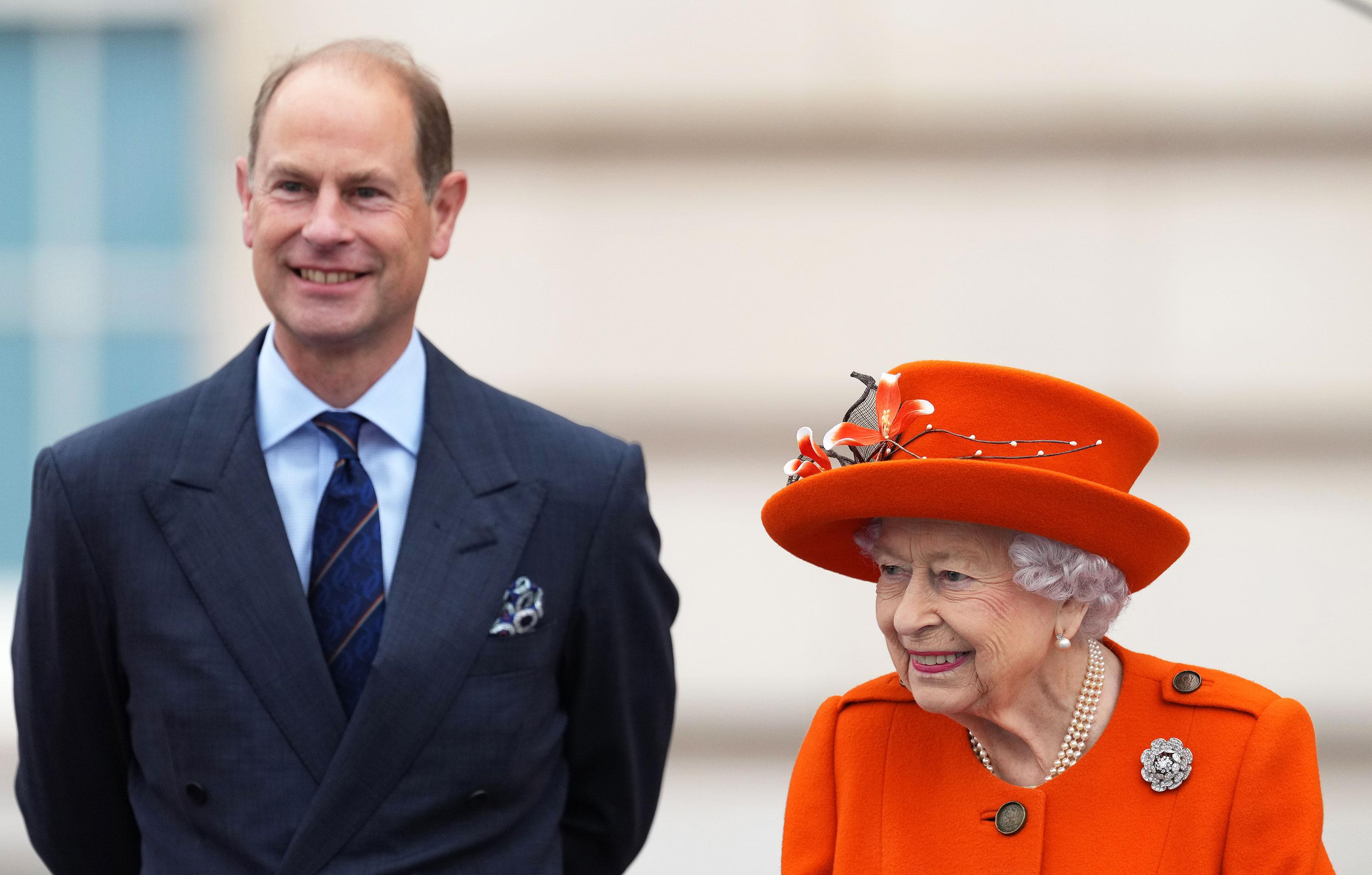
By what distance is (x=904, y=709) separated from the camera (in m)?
2.37

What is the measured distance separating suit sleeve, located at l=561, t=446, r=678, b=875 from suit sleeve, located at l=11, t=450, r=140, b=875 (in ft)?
2.56

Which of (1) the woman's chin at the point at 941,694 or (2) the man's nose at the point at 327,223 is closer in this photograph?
(1) the woman's chin at the point at 941,694

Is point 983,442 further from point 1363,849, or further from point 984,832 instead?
point 1363,849

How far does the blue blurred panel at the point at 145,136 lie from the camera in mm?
4234

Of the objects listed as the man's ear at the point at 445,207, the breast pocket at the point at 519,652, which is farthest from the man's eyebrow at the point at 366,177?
the breast pocket at the point at 519,652

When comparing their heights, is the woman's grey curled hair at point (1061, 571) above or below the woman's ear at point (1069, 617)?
above

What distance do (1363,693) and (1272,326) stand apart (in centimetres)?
108

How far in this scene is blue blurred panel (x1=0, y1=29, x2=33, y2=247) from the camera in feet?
14.0

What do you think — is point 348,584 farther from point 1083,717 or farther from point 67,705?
point 1083,717

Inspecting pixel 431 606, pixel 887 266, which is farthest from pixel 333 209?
pixel 887 266

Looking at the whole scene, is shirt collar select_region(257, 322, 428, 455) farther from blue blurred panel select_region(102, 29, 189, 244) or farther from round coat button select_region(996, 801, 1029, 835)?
blue blurred panel select_region(102, 29, 189, 244)

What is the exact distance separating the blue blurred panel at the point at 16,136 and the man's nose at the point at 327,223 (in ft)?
8.01

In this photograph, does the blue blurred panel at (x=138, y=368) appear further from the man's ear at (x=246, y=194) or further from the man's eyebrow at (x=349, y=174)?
the man's eyebrow at (x=349, y=174)

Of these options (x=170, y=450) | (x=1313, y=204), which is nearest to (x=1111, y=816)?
(x=170, y=450)
